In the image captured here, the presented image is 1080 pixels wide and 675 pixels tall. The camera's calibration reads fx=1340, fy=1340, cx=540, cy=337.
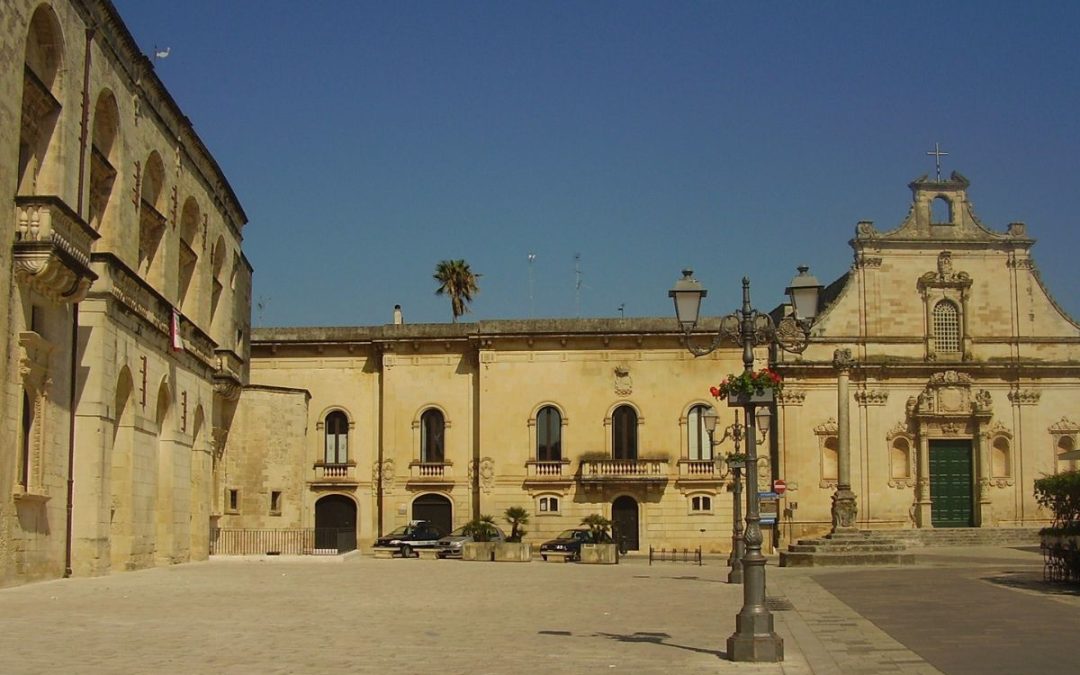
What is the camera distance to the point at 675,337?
53469mm

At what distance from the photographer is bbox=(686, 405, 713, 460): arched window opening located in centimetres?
5319

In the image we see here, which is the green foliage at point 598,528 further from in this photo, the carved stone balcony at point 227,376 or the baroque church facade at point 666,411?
the carved stone balcony at point 227,376

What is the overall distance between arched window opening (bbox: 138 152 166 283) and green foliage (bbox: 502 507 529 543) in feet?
65.1

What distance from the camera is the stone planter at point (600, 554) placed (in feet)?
139

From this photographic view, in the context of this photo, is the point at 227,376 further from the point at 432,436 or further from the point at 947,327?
the point at 947,327

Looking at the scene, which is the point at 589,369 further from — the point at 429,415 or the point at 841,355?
the point at 841,355

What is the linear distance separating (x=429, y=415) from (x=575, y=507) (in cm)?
702

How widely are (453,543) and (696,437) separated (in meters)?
11.6

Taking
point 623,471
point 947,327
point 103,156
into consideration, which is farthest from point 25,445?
point 947,327

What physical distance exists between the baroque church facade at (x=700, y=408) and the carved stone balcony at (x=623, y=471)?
0.26 ft

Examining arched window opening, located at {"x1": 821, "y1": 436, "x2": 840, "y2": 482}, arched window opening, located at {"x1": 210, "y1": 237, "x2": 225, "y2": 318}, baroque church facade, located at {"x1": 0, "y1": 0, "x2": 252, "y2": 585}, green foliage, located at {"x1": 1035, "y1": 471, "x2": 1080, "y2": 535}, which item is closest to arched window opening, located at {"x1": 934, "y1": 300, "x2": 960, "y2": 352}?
arched window opening, located at {"x1": 821, "y1": 436, "x2": 840, "y2": 482}

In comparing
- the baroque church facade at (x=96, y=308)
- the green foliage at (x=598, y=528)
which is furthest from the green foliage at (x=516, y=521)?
the baroque church facade at (x=96, y=308)

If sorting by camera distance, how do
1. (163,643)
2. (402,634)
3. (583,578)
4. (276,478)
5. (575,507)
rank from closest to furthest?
(163,643) → (402,634) → (583,578) → (276,478) → (575,507)

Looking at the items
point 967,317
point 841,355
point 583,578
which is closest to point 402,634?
point 583,578
